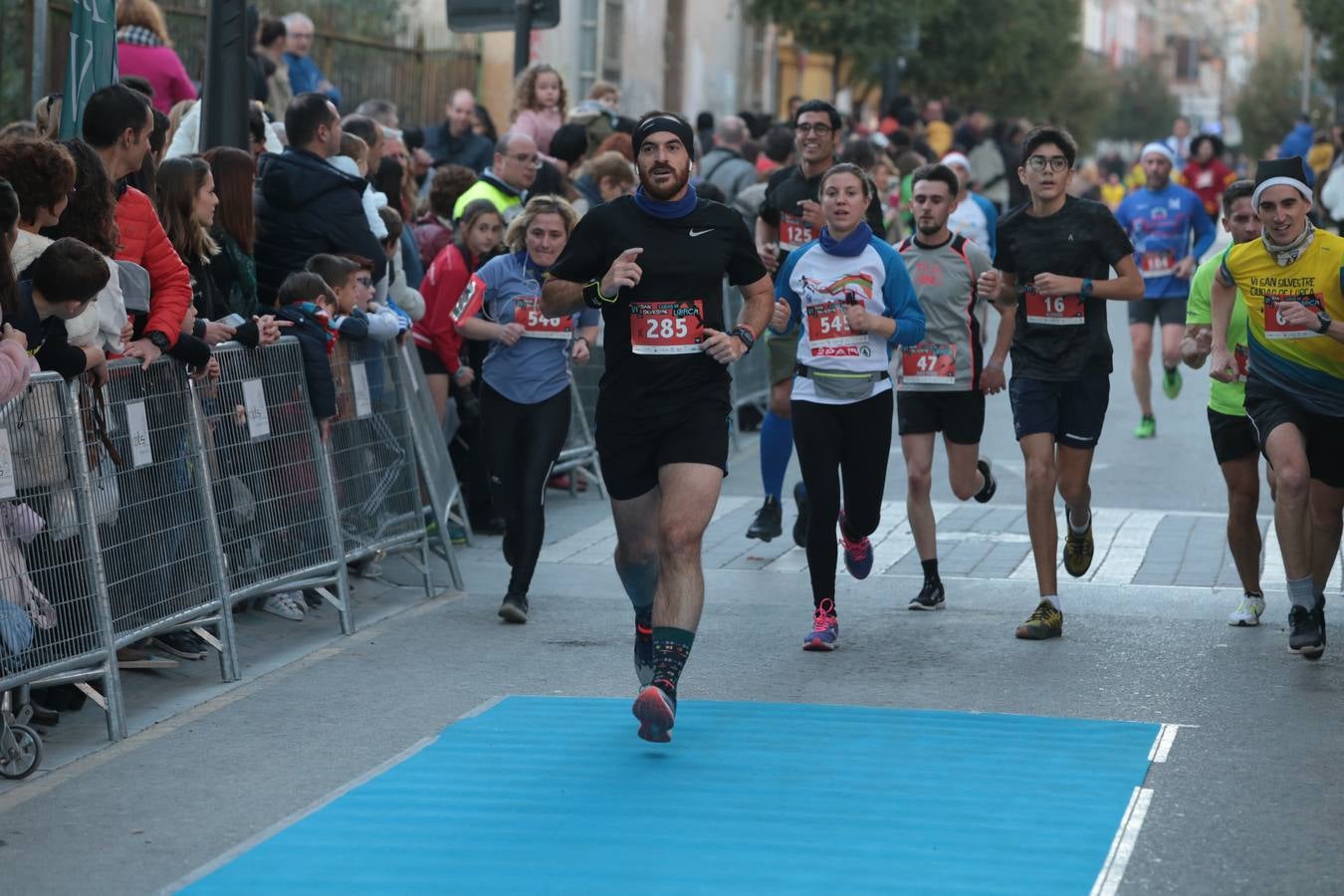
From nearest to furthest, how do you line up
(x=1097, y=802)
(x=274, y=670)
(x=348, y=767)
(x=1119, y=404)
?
(x=1097, y=802), (x=348, y=767), (x=274, y=670), (x=1119, y=404)

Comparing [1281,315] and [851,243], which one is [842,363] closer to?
[851,243]

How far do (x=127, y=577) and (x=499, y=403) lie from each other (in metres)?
2.52

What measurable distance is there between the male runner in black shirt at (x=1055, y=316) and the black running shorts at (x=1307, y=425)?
0.79m

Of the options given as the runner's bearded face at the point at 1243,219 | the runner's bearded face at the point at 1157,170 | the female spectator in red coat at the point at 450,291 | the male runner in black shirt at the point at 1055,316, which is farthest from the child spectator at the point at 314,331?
the runner's bearded face at the point at 1157,170

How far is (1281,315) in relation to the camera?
27.9 ft

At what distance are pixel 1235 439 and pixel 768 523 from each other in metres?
2.99

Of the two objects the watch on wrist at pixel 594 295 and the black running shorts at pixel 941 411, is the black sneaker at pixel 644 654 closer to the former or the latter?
the watch on wrist at pixel 594 295

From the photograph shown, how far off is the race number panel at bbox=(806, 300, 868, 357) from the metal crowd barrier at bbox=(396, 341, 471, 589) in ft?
7.00

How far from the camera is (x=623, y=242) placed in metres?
7.38

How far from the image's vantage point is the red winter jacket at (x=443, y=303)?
11477 millimetres

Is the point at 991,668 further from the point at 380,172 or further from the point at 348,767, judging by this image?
the point at 380,172

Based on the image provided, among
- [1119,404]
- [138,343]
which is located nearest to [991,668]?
[138,343]

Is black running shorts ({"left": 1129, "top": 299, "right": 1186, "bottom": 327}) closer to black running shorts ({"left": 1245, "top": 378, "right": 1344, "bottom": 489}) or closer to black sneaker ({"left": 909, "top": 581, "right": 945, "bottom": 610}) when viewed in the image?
black sneaker ({"left": 909, "top": 581, "right": 945, "bottom": 610})

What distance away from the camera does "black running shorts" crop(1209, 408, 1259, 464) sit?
30.4 ft
